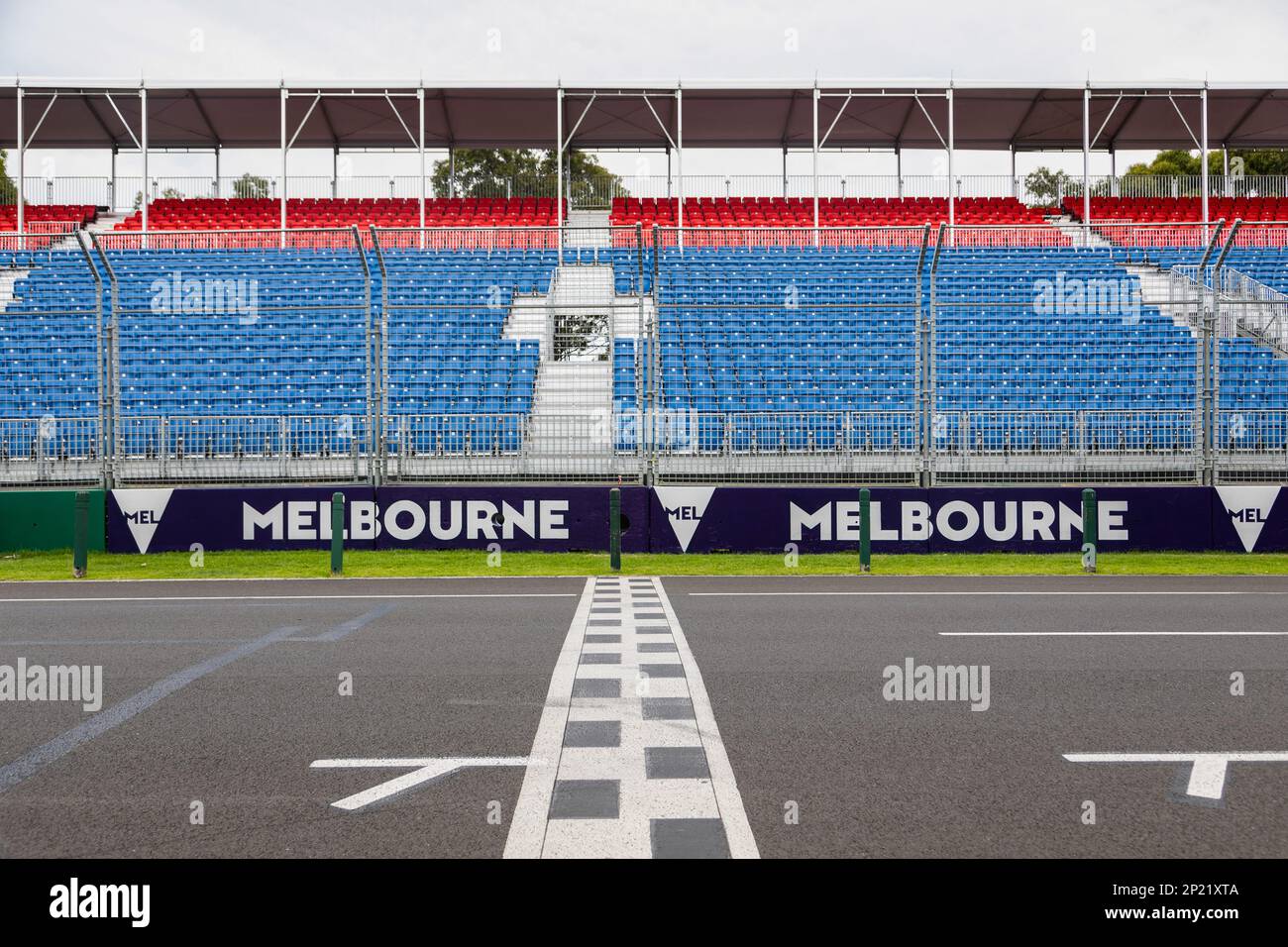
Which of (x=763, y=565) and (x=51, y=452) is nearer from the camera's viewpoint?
(x=763, y=565)

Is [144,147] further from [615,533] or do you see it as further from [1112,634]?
[1112,634]

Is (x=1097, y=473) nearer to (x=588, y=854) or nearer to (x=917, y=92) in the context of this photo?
(x=588, y=854)

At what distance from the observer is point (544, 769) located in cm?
499

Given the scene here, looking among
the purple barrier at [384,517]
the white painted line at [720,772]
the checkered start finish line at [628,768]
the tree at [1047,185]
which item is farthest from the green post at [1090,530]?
the tree at [1047,185]

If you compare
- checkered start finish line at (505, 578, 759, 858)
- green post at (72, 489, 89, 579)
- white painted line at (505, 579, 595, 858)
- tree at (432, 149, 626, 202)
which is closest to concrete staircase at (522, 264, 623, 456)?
green post at (72, 489, 89, 579)

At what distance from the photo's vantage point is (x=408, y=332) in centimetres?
2059

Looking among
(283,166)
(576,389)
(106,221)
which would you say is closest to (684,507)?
(576,389)

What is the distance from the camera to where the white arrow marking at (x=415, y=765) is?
470 centimetres

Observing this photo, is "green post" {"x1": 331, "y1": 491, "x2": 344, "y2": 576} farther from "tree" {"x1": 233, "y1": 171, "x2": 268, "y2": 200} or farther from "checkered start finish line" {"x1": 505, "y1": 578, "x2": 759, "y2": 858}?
"tree" {"x1": 233, "y1": 171, "x2": 268, "y2": 200}

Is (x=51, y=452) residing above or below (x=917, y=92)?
below

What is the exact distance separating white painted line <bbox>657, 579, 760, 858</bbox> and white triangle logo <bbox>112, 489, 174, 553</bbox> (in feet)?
34.4

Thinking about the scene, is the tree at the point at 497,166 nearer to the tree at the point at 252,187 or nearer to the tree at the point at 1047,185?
the tree at the point at 252,187
